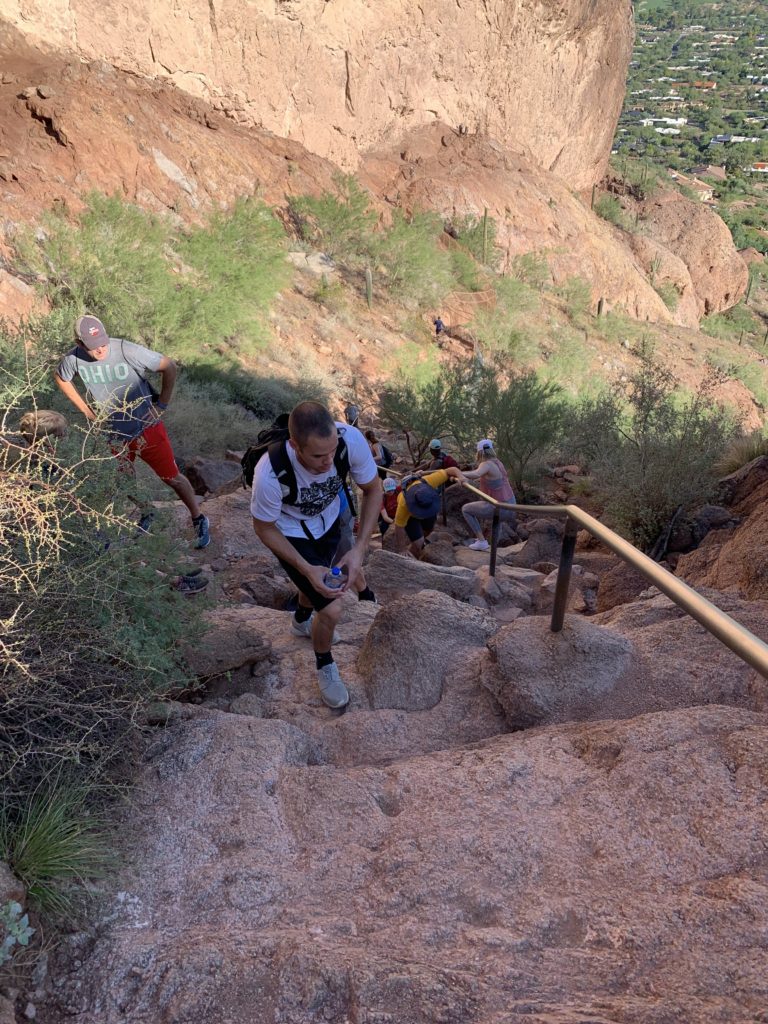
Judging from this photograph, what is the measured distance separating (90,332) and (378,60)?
30234 mm

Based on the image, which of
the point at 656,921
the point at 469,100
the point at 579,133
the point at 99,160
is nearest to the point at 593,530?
the point at 656,921

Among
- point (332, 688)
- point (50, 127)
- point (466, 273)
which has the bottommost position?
point (466, 273)

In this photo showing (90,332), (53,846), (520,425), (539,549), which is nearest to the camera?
(53,846)

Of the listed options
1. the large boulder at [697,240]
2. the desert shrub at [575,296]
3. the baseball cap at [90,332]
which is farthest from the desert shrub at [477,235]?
the baseball cap at [90,332]

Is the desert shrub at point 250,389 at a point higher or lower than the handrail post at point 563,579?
lower

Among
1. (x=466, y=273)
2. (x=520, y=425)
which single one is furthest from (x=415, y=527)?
(x=466, y=273)

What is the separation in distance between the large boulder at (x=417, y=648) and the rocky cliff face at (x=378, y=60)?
22188 mm

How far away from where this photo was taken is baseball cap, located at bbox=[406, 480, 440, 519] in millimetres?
6835

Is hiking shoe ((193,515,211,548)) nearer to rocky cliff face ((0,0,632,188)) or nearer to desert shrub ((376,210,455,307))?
rocky cliff face ((0,0,632,188))

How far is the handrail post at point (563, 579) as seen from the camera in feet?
10.0

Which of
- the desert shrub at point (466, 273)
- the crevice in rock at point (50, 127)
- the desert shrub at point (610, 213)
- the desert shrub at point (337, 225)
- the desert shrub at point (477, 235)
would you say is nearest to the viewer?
the crevice in rock at point (50, 127)

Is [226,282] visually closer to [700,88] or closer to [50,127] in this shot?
[50,127]

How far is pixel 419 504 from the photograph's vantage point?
685 centimetres

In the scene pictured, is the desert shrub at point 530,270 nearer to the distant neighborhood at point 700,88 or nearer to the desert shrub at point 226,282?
the desert shrub at point 226,282
